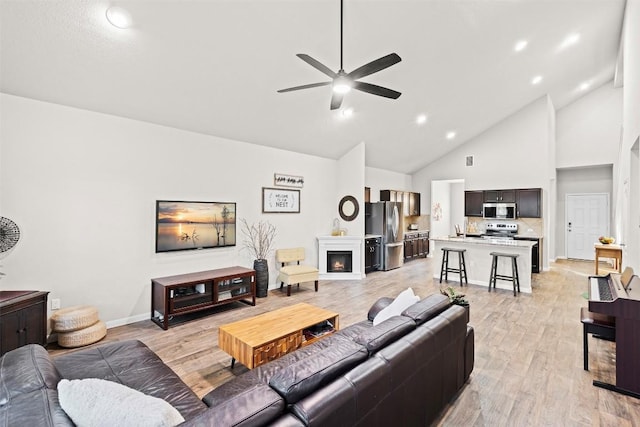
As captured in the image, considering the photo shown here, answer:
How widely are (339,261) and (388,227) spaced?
1.65 metres

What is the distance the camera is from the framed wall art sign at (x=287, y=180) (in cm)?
572

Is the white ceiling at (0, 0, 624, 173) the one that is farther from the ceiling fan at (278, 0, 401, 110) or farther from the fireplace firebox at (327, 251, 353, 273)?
the fireplace firebox at (327, 251, 353, 273)

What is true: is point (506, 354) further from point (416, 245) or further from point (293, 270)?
point (416, 245)

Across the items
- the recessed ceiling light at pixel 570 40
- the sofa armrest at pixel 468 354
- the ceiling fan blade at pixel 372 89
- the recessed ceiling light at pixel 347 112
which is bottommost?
the sofa armrest at pixel 468 354

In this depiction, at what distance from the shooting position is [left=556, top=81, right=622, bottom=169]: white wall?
7.57 metres

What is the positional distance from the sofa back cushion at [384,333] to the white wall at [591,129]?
9.05 m

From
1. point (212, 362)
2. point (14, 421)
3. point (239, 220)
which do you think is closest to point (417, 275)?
point (239, 220)

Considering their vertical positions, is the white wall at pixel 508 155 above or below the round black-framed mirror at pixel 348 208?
above

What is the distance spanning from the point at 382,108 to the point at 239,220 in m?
3.29

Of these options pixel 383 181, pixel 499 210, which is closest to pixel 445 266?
pixel 499 210

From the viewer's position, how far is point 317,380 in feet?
4.27

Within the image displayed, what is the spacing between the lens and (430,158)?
889cm

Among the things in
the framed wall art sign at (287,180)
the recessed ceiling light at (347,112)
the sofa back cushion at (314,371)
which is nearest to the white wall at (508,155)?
the recessed ceiling light at (347,112)

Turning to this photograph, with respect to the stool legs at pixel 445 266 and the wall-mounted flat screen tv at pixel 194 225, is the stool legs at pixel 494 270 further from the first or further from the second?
the wall-mounted flat screen tv at pixel 194 225
